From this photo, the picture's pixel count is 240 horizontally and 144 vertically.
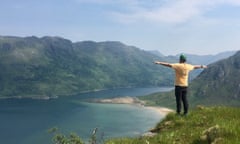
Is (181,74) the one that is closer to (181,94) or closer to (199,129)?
(181,94)

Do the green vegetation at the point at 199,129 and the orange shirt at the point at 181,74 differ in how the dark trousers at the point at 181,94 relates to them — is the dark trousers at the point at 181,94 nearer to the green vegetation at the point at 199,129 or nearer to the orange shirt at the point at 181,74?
the orange shirt at the point at 181,74

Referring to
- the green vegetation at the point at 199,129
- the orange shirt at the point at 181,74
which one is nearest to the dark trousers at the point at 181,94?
the orange shirt at the point at 181,74

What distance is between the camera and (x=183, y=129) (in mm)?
18781

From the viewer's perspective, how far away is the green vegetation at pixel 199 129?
13922mm

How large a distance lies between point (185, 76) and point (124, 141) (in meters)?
7.09

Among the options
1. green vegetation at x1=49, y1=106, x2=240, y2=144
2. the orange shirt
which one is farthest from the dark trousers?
green vegetation at x1=49, y1=106, x2=240, y2=144

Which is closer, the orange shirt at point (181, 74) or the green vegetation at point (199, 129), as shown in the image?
the green vegetation at point (199, 129)

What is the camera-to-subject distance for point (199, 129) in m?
18.2

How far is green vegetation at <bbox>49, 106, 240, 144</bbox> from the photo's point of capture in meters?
13.9

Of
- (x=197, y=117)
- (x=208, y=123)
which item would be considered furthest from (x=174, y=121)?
(x=208, y=123)

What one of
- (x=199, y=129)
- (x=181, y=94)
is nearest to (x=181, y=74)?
(x=181, y=94)

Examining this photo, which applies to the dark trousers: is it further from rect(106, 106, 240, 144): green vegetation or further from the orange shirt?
rect(106, 106, 240, 144): green vegetation

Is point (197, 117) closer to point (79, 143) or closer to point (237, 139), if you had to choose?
point (237, 139)

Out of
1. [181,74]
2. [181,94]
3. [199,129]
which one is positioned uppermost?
[181,74]
